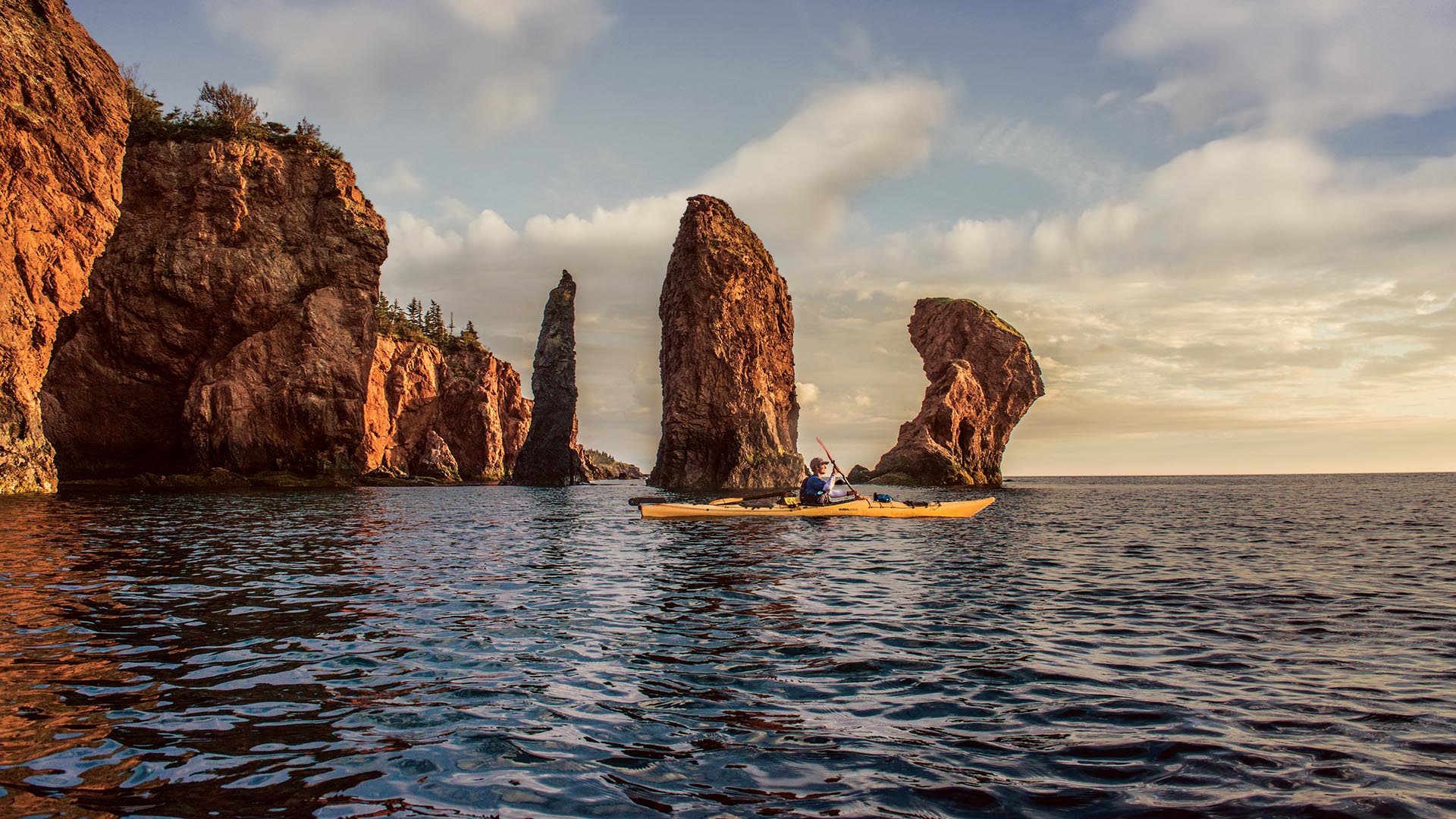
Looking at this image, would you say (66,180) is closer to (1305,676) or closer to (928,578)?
(928,578)

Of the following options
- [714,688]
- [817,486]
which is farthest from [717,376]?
[714,688]

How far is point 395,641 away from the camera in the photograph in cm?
877

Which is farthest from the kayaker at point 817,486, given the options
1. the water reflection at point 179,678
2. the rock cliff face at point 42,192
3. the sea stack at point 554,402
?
the sea stack at point 554,402

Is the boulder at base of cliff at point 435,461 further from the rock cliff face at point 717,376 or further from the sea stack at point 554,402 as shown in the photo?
the rock cliff face at point 717,376

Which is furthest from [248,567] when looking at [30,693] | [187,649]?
[30,693]

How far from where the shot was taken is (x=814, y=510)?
26188 mm

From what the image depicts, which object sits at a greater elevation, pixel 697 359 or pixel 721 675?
pixel 697 359

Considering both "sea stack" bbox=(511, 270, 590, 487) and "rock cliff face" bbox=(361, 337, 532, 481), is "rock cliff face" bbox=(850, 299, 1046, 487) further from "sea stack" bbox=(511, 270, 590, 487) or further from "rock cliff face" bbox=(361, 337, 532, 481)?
"rock cliff face" bbox=(361, 337, 532, 481)

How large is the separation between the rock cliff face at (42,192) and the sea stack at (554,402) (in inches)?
2236

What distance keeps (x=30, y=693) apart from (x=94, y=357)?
5710 cm

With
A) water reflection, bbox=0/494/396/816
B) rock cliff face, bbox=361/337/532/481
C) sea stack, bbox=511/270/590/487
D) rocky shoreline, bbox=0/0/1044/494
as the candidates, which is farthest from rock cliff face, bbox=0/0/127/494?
sea stack, bbox=511/270/590/487

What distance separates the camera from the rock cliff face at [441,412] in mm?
80875

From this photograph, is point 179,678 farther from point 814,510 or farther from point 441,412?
point 441,412

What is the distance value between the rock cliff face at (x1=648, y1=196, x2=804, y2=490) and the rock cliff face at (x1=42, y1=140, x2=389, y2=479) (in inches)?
1089
